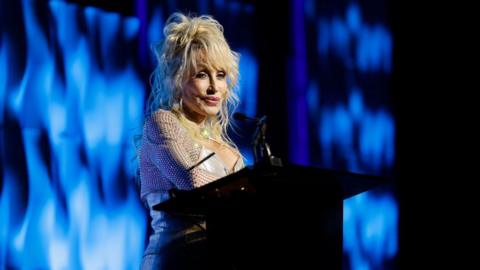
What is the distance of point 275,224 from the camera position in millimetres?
1969

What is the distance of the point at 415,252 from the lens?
4039mm

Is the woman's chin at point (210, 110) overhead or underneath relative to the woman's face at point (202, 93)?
underneath

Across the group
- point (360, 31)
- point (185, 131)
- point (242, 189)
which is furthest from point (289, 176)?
point (360, 31)

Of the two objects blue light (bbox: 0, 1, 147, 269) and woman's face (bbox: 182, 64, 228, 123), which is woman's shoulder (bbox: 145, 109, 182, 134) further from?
blue light (bbox: 0, 1, 147, 269)

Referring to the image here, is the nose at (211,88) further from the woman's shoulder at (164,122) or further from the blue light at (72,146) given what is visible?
the blue light at (72,146)

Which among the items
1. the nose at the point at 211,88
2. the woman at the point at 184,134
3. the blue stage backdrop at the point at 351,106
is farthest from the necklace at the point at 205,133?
the blue stage backdrop at the point at 351,106

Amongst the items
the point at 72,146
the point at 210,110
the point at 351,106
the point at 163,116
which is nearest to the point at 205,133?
the point at 210,110

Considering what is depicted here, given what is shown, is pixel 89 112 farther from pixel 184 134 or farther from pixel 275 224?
pixel 275 224

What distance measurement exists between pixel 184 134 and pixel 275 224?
486mm

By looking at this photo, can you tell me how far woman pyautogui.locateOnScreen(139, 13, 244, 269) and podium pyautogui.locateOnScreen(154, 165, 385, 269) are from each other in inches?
8.0

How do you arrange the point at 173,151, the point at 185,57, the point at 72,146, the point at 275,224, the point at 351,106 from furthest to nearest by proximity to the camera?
the point at 351,106 < the point at 72,146 < the point at 185,57 < the point at 173,151 < the point at 275,224

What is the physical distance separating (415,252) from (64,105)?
6.38ft

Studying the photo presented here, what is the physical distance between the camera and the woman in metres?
2.22

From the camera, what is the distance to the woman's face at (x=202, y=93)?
255 cm
